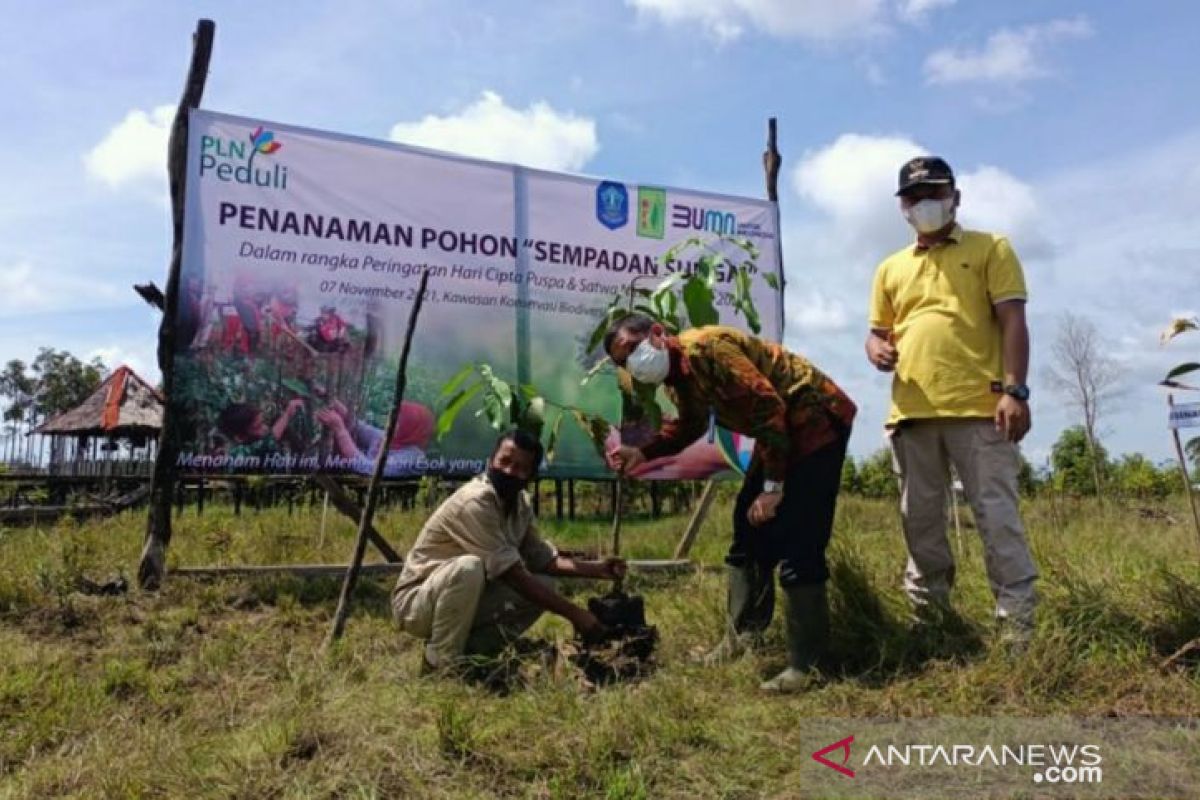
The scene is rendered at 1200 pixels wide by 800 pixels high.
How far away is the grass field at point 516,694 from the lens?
8.18 feet

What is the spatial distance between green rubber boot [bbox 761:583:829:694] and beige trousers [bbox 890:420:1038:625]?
0.47 metres

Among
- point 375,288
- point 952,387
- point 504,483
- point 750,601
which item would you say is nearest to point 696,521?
point 375,288

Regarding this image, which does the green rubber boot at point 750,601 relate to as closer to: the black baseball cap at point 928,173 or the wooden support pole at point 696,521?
the black baseball cap at point 928,173

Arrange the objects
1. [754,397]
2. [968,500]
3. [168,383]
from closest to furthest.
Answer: [754,397]
[968,500]
[168,383]

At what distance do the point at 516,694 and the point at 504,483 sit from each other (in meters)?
0.79

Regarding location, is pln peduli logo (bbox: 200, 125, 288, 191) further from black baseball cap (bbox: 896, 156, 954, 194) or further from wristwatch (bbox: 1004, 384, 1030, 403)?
wristwatch (bbox: 1004, 384, 1030, 403)

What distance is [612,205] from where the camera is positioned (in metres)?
6.39

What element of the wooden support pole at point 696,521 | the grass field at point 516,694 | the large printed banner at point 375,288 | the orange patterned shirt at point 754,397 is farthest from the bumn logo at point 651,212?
the orange patterned shirt at point 754,397

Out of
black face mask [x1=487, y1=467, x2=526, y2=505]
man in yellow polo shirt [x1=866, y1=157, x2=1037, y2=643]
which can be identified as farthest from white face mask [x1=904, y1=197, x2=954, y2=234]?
black face mask [x1=487, y1=467, x2=526, y2=505]

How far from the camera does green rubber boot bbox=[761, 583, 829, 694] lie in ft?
10.5

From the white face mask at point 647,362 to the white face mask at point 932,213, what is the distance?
1043mm

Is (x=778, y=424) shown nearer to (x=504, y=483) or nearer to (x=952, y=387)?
(x=952, y=387)

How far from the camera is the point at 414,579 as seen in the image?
145 inches

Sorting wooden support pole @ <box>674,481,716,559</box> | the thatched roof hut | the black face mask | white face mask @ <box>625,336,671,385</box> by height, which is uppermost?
the thatched roof hut
